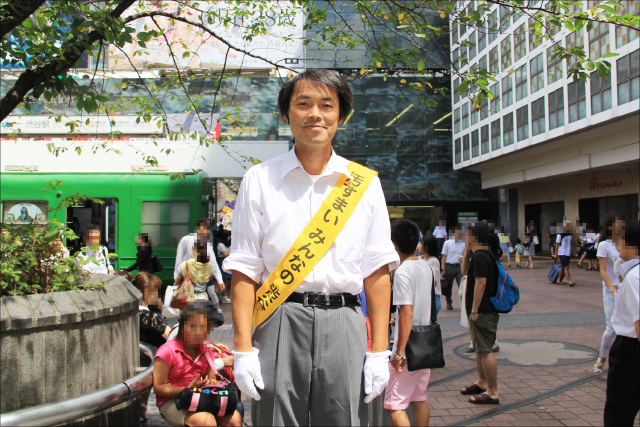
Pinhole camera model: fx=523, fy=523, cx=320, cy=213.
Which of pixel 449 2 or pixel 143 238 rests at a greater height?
pixel 449 2

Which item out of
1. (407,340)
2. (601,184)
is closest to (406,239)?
(407,340)

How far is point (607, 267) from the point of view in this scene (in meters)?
6.66

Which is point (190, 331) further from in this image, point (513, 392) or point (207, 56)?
point (207, 56)

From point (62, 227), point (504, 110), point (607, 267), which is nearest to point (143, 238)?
point (62, 227)

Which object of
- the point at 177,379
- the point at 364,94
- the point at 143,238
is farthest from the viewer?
the point at 364,94

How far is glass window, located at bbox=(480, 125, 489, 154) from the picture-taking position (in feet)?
109

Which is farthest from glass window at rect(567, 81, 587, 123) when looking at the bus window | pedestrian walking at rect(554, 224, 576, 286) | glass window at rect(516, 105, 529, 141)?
the bus window

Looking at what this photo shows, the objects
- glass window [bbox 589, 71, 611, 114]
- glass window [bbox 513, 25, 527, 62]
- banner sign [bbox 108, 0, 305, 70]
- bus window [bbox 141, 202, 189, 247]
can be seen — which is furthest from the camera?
glass window [bbox 513, 25, 527, 62]

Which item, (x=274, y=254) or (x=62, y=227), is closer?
(x=274, y=254)

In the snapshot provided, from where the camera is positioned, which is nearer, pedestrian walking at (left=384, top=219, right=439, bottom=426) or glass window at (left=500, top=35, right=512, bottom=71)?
pedestrian walking at (left=384, top=219, right=439, bottom=426)

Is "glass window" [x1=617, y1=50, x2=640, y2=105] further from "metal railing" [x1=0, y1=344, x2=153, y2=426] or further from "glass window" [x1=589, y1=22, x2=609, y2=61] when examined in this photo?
"metal railing" [x1=0, y1=344, x2=153, y2=426]

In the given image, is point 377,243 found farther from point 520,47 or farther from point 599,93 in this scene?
point 520,47

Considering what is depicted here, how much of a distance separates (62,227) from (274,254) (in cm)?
218

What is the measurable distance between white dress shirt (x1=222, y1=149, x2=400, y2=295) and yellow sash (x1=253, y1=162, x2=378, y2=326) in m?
0.03
